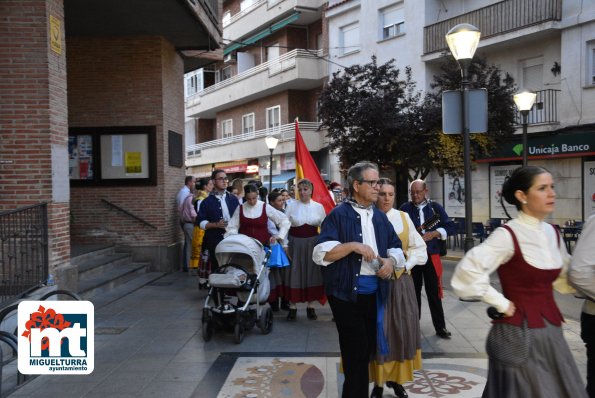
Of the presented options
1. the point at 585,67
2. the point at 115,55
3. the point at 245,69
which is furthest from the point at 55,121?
the point at 245,69

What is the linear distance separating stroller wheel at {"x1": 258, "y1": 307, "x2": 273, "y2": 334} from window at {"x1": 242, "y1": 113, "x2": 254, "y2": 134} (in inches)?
1109

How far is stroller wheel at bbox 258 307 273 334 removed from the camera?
729 cm

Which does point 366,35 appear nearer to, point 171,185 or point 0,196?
point 171,185

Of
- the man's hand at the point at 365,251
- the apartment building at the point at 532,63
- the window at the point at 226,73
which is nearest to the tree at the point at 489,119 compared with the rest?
the apartment building at the point at 532,63

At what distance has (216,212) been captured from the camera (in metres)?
9.38

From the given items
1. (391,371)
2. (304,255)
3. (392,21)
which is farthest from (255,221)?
(392,21)

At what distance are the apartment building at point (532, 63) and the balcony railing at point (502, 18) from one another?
34 millimetres

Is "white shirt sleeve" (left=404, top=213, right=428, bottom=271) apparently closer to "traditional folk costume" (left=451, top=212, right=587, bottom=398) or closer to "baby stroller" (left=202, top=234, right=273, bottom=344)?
"traditional folk costume" (left=451, top=212, right=587, bottom=398)

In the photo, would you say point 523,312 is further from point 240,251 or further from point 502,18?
point 502,18

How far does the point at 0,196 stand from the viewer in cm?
770

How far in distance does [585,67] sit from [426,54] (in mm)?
6497

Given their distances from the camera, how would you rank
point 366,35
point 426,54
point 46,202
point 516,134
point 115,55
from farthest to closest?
point 366,35 → point 426,54 → point 516,134 → point 115,55 → point 46,202

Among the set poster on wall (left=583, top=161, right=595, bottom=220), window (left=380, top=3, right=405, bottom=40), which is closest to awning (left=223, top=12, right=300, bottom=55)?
window (left=380, top=3, right=405, bottom=40)

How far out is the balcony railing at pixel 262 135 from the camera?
29938 millimetres
